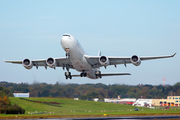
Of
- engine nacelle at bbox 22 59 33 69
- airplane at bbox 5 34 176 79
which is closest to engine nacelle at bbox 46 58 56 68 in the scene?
airplane at bbox 5 34 176 79

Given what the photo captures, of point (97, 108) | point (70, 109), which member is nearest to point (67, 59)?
point (70, 109)

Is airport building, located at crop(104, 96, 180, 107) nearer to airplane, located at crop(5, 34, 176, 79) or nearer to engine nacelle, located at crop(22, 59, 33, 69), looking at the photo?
airplane, located at crop(5, 34, 176, 79)

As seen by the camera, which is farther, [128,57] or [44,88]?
[44,88]

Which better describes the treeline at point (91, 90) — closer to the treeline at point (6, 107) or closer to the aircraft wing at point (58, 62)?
the treeline at point (6, 107)

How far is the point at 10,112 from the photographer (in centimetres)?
5394

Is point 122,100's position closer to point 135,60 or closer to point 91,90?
point 91,90

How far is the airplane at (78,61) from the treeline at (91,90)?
20.7ft

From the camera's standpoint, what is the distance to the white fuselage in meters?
35.6

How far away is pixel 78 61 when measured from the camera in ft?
125

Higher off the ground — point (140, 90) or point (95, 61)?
point (95, 61)

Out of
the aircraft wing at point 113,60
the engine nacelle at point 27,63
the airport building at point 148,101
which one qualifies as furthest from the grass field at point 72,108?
the aircraft wing at point 113,60

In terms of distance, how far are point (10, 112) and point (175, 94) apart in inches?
1490

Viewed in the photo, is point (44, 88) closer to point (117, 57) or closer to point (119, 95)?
point (117, 57)

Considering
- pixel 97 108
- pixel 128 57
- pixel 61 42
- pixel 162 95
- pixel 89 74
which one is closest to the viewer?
pixel 61 42
